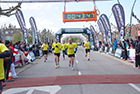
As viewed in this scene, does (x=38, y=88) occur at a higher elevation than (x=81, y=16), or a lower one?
lower

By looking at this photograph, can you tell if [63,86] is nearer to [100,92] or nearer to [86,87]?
[86,87]

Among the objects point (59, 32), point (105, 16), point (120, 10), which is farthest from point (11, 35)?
point (120, 10)

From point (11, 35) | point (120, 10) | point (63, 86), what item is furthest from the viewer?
point (11, 35)

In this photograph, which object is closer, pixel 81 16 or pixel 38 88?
pixel 38 88

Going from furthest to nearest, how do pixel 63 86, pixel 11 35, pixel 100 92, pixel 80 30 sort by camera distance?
pixel 11 35 → pixel 80 30 → pixel 63 86 → pixel 100 92

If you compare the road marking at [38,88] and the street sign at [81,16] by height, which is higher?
the street sign at [81,16]

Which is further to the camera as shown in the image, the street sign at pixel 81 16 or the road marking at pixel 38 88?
the street sign at pixel 81 16

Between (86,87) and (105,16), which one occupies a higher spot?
(105,16)

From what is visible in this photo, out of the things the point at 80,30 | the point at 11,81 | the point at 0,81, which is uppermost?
the point at 80,30

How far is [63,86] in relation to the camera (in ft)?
21.6

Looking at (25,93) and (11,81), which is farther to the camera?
(11,81)

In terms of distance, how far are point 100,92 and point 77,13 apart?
15728 millimetres

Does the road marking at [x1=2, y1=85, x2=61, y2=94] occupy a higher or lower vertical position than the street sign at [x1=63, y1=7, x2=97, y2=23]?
lower

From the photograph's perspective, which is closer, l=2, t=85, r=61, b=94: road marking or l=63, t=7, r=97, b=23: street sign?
l=2, t=85, r=61, b=94: road marking
